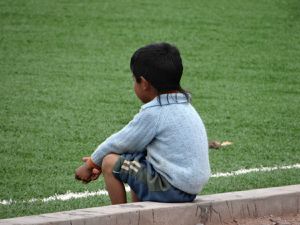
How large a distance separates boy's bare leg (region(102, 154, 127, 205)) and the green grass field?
794 mm

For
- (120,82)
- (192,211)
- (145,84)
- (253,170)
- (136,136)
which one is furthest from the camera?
(120,82)

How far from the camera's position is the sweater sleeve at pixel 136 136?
5.03 meters

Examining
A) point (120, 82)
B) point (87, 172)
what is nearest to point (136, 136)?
point (87, 172)

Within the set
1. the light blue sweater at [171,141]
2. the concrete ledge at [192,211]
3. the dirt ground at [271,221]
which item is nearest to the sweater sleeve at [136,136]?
the light blue sweater at [171,141]

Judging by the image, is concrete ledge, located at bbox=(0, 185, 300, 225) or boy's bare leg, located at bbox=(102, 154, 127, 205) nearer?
concrete ledge, located at bbox=(0, 185, 300, 225)

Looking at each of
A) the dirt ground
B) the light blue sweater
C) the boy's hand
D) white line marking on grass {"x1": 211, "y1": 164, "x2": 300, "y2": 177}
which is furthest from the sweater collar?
white line marking on grass {"x1": 211, "y1": 164, "x2": 300, "y2": 177}

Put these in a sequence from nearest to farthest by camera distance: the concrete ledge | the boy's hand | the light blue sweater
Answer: the concrete ledge → the light blue sweater → the boy's hand

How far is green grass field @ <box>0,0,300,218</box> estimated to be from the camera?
23.0 feet

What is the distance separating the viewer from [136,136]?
5035 millimetres

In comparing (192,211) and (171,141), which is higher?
(171,141)

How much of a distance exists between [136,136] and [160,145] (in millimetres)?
148

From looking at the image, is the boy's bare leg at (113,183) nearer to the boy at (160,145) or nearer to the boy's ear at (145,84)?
the boy at (160,145)

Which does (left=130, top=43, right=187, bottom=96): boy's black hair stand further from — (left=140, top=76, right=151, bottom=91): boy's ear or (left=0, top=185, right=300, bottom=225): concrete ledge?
(left=0, top=185, right=300, bottom=225): concrete ledge

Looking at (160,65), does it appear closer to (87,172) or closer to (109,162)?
(109,162)
